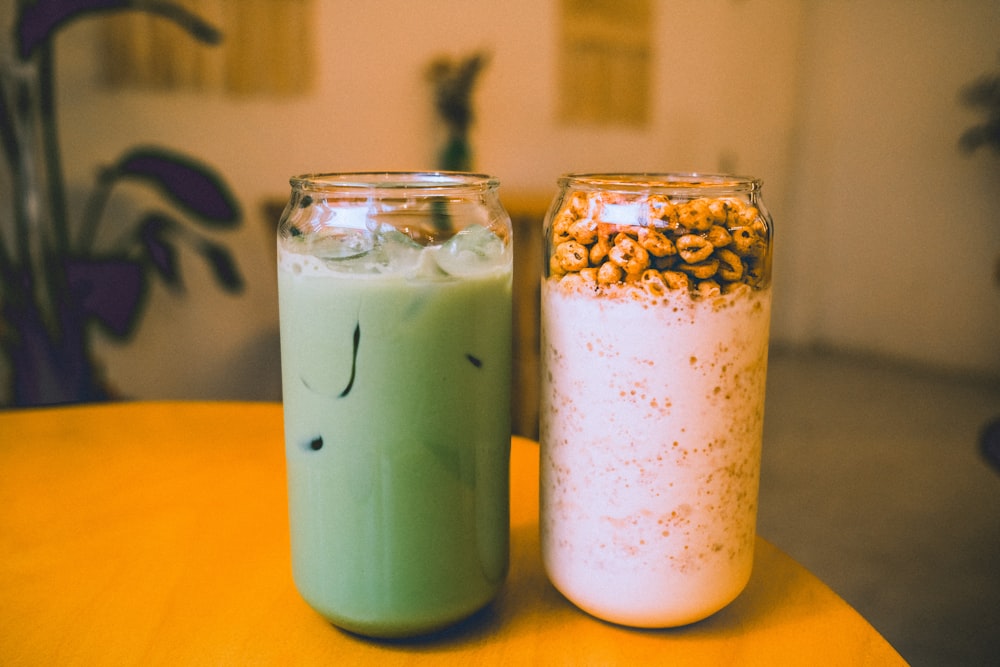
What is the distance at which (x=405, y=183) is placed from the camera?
20.3 inches

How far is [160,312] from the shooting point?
249cm

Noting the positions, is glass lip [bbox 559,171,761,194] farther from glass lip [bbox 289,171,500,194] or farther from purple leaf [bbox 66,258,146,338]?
purple leaf [bbox 66,258,146,338]

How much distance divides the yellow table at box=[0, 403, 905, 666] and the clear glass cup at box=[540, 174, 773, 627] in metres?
0.04

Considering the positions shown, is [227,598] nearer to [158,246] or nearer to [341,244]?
[341,244]

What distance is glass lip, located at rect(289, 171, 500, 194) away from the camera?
0.50 metres

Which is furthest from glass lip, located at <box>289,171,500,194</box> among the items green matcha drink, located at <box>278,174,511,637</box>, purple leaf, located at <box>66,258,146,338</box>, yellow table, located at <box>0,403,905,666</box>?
purple leaf, located at <box>66,258,146,338</box>

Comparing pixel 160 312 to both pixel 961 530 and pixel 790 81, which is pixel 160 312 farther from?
pixel 790 81

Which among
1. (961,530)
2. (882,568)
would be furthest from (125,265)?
(961,530)

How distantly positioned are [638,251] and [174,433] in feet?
2.33

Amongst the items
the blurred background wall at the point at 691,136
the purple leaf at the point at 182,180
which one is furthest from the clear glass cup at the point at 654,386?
the blurred background wall at the point at 691,136

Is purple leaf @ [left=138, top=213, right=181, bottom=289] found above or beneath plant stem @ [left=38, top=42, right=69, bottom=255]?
beneath

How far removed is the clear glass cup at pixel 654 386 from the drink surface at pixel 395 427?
0.05 metres

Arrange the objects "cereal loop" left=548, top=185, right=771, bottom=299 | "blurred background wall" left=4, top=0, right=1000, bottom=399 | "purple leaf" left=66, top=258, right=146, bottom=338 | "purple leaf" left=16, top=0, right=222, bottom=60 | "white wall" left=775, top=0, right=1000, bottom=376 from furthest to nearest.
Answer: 1. "white wall" left=775, top=0, right=1000, bottom=376
2. "blurred background wall" left=4, top=0, right=1000, bottom=399
3. "purple leaf" left=66, top=258, right=146, bottom=338
4. "purple leaf" left=16, top=0, right=222, bottom=60
5. "cereal loop" left=548, top=185, right=771, bottom=299

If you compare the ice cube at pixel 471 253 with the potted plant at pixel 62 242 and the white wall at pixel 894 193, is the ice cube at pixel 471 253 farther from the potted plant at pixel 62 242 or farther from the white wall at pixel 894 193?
the white wall at pixel 894 193
